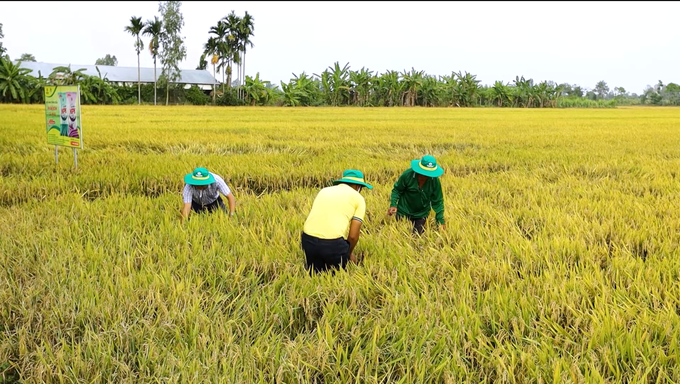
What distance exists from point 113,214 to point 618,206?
4329 millimetres

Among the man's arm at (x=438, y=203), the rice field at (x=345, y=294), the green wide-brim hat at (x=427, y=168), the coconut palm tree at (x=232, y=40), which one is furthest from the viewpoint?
the coconut palm tree at (x=232, y=40)

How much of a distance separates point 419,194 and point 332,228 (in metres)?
1.06

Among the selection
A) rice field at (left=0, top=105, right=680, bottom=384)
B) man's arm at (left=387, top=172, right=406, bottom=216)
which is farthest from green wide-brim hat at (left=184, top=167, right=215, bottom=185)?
man's arm at (left=387, top=172, right=406, bottom=216)

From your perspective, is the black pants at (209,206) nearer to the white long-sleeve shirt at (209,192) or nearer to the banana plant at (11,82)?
the white long-sleeve shirt at (209,192)

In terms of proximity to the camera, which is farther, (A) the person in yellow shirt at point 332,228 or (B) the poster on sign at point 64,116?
(B) the poster on sign at point 64,116

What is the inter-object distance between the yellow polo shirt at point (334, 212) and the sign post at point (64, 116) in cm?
391

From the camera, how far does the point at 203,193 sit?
4.01 meters

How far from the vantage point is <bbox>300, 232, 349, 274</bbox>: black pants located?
2.70 meters

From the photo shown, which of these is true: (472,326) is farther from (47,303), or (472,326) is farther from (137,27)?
(137,27)

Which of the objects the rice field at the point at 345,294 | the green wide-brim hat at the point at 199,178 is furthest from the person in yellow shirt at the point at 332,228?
the green wide-brim hat at the point at 199,178

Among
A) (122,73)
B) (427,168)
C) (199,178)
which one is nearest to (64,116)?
(199,178)

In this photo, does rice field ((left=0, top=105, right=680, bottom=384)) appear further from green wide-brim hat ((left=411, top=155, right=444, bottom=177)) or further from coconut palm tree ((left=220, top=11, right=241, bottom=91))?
coconut palm tree ((left=220, top=11, right=241, bottom=91))

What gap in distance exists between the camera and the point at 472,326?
2.06 meters

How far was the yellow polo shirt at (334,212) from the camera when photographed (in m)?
2.71
